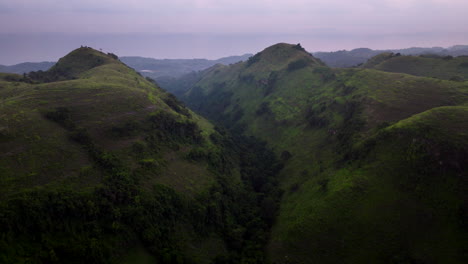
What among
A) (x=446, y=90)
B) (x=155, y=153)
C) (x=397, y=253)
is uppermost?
(x=446, y=90)

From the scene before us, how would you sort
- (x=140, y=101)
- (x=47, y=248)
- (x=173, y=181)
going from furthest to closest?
(x=140, y=101), (x=173, y=181), (x=47, y=248)

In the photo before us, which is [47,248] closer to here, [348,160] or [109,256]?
[109,256]

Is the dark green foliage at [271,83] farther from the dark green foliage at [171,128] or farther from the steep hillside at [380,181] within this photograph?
the dark green foliage at [171,128]

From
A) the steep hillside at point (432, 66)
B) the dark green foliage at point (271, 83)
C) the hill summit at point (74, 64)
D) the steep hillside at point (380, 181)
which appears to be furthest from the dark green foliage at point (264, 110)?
the hill summit at point (74, 64)

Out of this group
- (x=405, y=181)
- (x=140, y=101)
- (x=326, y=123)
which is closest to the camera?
(x=405, y=181)

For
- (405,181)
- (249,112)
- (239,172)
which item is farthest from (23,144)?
(249,112)

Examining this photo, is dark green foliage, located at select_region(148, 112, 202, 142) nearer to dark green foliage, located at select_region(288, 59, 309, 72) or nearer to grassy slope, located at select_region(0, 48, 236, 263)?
grassy slope, located at select_region(0, 48, 236, 263)
